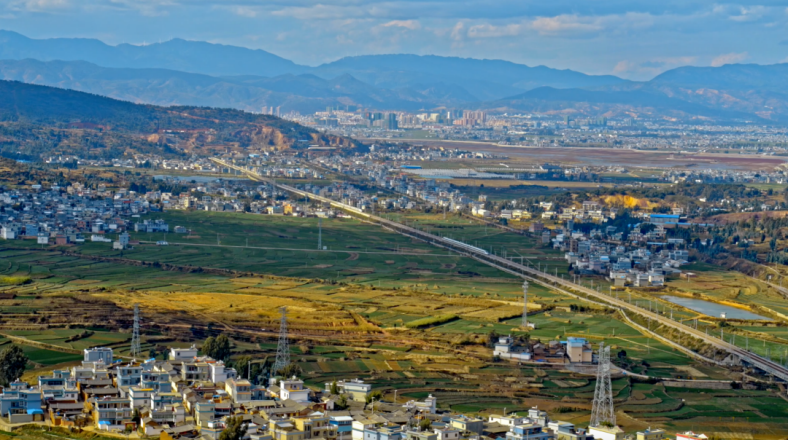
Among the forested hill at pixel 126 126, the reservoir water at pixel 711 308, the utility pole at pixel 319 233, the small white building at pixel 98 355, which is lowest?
the reservoir water at pixel 711 308

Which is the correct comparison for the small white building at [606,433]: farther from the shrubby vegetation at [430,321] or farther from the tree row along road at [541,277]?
the shrubby vegetation at [430,321]

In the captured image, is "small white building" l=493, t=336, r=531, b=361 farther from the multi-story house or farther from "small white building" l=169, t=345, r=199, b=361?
the multi-story house

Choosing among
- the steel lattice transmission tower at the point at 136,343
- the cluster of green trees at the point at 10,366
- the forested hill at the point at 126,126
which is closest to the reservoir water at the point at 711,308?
the steel lattice transmission tower at the point at 136,343

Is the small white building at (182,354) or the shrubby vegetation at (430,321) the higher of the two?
Answer: the small white building at (182,354)

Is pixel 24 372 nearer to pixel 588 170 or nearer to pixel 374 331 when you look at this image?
pixel 374 331

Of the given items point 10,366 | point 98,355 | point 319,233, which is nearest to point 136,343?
point 98,355

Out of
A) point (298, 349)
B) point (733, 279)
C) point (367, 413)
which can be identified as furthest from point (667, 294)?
point (367, 413)

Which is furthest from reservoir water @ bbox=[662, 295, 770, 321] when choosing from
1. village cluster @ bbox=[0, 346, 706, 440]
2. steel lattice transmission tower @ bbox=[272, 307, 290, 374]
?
village cluster @ bbox=[0, 346, 706, 440]

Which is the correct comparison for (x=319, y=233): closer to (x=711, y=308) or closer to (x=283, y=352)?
(x=711, y=308)
